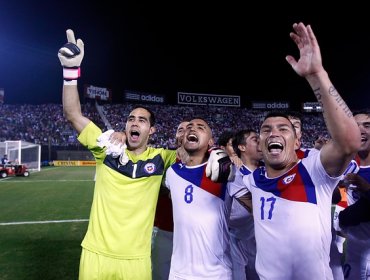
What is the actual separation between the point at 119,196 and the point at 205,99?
162ft

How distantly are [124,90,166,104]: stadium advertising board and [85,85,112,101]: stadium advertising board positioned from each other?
9.59 ft

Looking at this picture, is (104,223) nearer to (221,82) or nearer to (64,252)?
(64,252)

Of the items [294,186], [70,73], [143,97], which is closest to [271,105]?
[143,97]

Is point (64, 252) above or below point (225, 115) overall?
below

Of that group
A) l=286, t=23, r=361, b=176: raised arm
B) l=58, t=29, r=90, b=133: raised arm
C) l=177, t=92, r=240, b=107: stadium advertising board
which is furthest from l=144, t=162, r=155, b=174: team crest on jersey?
l=177, t=92, r=240, b=107: stadium advertising board

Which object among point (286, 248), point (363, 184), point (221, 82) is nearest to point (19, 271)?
point (286, 248)

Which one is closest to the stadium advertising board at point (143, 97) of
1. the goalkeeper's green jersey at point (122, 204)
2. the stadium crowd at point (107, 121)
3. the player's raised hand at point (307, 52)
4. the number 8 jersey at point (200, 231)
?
the stadium crowd at point (107, 121)

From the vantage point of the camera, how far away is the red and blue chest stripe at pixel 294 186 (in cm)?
245

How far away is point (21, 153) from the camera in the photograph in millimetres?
26172

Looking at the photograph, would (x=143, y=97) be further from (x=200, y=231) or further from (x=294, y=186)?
(x=294, y=186)

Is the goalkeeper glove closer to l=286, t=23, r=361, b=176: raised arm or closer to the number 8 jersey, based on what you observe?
the number 8 jersey

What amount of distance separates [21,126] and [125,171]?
41.8 m

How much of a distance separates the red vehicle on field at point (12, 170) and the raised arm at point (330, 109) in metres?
21.1

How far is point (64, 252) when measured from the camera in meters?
6.05
